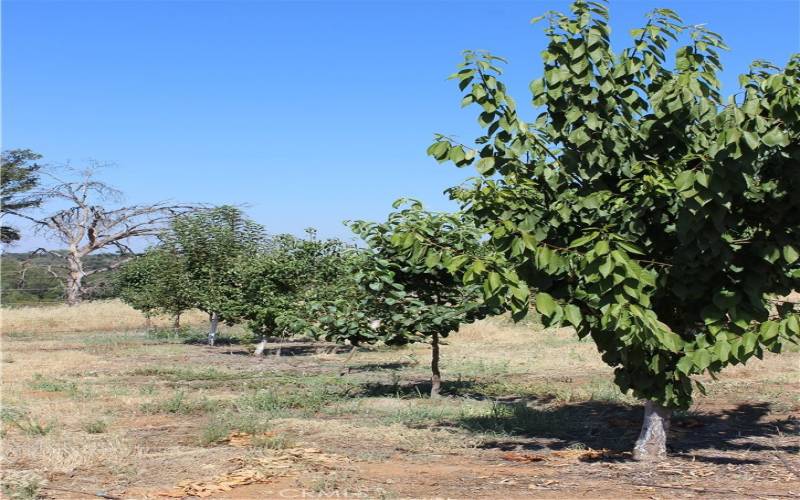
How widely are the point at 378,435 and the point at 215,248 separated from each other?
1625 cm

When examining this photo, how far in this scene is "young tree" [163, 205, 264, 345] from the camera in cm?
2328

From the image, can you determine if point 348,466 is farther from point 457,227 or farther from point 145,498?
point 457,227

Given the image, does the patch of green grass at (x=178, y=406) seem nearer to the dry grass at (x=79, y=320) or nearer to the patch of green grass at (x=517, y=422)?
the patch of green grass at (x=517, y=422)

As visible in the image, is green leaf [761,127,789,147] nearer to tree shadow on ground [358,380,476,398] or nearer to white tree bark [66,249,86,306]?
tree shadow on ground [358,380,476,398]

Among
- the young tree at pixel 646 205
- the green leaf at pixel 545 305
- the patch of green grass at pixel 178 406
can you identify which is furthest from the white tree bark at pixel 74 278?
the green leaf at pixel 545 305

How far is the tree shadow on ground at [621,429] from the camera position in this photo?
25.8 ft

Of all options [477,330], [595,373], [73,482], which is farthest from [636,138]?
[477,330]

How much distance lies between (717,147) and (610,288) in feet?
4.02

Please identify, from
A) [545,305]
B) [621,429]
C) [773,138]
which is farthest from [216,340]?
[773,138]

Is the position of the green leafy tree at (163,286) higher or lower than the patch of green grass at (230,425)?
higher

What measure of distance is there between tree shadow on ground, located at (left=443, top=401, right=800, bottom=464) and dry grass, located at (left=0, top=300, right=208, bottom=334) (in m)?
23.8

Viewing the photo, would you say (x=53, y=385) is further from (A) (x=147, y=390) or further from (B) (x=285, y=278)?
(B) (x=285, y=278)

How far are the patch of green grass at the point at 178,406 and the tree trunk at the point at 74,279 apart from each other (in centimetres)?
3578

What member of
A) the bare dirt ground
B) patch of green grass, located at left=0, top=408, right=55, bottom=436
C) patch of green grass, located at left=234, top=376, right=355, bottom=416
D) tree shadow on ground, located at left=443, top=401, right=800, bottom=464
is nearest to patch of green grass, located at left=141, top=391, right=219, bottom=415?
the bare dirt ground
